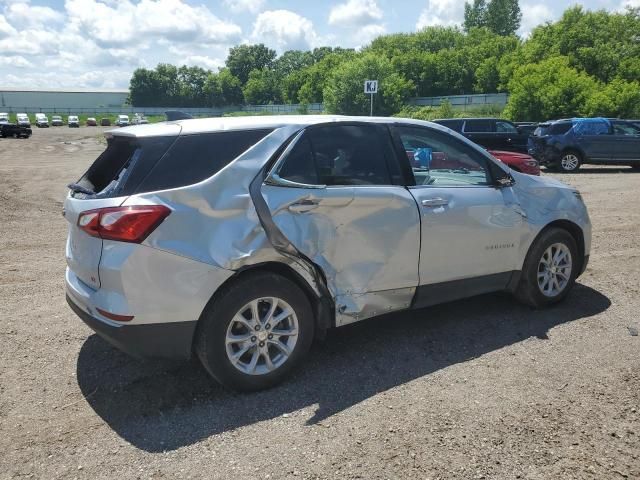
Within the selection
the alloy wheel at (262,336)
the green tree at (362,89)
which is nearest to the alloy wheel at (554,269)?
the alloy wheel at (262,336)

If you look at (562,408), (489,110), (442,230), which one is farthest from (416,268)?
(489,110)

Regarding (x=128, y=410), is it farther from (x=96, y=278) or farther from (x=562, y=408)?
(x=562, y=408)

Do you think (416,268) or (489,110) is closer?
(416,268)

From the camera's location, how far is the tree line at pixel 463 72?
37781mm

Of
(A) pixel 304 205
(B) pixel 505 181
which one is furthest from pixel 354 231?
(B) pixel 505 181

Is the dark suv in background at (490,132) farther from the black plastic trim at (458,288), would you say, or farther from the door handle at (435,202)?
the door handle at (435,202)

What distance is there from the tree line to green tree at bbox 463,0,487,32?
21 cm

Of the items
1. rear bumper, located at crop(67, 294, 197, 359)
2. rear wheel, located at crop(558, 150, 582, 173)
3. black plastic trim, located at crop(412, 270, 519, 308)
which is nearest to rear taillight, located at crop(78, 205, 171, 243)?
rear bumper, located at crop(67, 294, 197, 359)

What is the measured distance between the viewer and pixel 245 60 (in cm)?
13900

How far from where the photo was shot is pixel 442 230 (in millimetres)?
4023

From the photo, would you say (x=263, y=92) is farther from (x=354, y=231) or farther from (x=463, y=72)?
(x=354, y=231)

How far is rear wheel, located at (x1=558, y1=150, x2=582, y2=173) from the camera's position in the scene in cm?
1739

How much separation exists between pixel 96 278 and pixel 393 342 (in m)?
2.24

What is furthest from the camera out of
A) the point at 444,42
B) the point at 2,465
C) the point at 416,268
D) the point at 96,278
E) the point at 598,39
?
the point at 444,42
